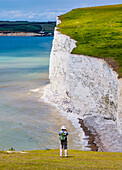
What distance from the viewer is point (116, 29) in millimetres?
52656

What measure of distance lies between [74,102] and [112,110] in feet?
28.0

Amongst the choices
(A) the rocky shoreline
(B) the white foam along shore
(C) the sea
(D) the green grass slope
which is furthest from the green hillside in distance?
(D) the green grass slope

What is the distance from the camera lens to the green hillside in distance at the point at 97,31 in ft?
132

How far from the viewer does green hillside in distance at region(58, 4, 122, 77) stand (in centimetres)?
4022

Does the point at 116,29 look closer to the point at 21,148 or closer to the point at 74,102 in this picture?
the point at 74,102

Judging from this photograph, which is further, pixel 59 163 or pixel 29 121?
pixel 29 121

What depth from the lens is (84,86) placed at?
3862cm

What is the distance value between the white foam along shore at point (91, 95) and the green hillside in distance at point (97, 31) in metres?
1.15

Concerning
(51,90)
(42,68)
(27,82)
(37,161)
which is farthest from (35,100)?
(42,68)

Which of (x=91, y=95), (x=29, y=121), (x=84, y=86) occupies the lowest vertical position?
(x=29, y=121)

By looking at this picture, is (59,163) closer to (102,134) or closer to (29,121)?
(102,134)

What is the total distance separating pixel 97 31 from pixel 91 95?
1846 centimetres

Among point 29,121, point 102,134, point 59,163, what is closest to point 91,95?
point 29,121

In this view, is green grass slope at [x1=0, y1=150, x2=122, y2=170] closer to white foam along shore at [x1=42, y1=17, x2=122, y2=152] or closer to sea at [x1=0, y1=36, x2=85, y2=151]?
white foam along shore at [x1=42, y1=17, x2=122, y2=152]
